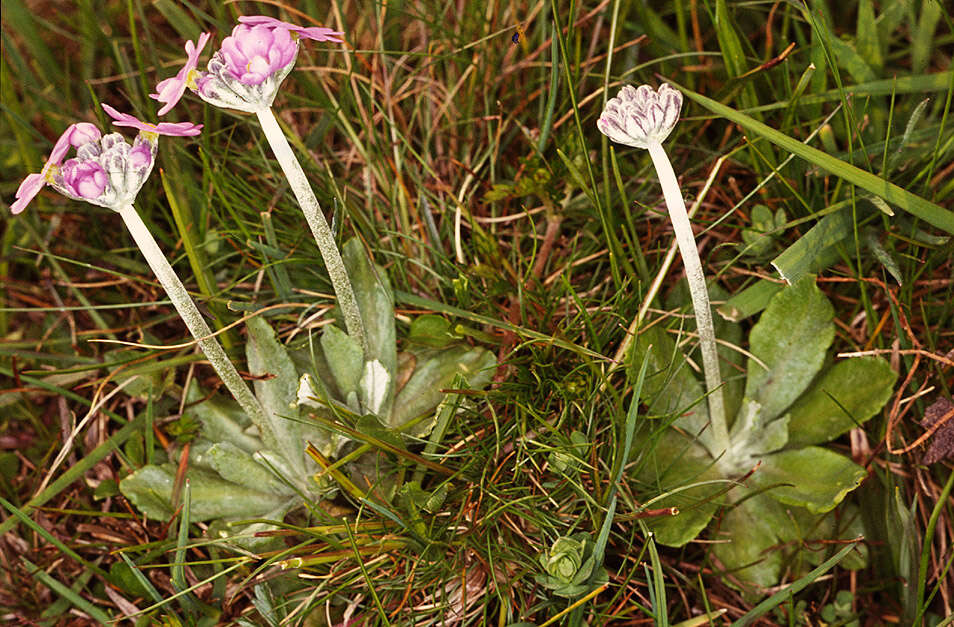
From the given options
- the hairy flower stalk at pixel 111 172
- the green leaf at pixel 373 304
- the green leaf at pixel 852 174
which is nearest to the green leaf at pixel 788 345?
the green leaf at pixel 852 174

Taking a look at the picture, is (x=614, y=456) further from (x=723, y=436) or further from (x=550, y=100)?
(x=550, y=100)

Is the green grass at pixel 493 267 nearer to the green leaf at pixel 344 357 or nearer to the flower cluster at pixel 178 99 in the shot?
the green leaf at pixel 344 357

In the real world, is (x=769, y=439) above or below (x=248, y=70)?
below

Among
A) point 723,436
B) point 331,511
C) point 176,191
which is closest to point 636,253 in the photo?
point 723,436

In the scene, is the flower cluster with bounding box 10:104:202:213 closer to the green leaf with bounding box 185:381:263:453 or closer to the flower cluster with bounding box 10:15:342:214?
the flower cluster with bounding box 10:15:342:214

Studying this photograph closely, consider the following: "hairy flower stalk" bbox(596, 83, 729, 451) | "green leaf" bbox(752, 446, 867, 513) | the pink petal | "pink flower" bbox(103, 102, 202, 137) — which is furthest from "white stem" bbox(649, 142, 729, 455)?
the pink petal

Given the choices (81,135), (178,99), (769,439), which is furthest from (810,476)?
(81,135)

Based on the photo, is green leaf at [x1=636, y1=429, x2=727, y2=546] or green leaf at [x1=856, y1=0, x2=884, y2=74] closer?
green leaf at [x1=636, y1=429, x2=727, y2=546]

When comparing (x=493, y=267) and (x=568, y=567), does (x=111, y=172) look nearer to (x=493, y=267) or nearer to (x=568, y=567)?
(x=493, y=267)
